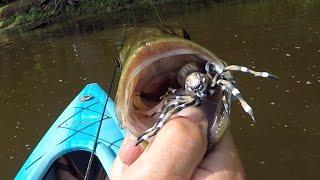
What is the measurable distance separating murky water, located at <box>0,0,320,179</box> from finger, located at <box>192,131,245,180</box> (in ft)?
9.43

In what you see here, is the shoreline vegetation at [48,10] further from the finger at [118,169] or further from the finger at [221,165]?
the finger at [221,165]

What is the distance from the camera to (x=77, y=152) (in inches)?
169

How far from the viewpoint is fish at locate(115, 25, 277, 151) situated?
38.1 inches

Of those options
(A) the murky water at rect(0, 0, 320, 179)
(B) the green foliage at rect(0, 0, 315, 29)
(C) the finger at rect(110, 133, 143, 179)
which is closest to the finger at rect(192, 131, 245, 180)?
(C) the finger at rect(110, 133, 143, 179)

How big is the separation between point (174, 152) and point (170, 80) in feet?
0.94

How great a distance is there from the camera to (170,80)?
109 cm

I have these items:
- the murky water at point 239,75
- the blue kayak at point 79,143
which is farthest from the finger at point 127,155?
the murky water at point 239,75

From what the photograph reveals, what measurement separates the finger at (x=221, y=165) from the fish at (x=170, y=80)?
19 millimetres

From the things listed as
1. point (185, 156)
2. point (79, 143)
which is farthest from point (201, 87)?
point (79, 143)

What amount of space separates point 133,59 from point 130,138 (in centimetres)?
16

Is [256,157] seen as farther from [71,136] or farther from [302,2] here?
[302,2]

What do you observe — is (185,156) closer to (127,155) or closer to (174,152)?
(174,152)

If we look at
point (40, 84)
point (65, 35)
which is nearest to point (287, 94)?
point (40, 84)

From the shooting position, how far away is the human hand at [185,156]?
829 millimetres
